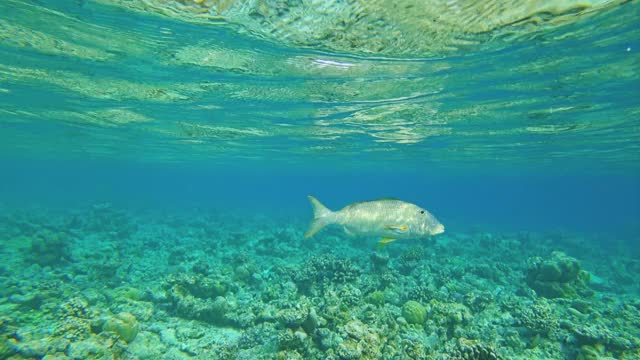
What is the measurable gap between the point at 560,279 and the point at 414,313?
22.0 ft

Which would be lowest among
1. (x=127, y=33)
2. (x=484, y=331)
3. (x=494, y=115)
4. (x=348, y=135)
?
(x=484, y=331)

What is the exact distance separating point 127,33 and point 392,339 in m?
11.2

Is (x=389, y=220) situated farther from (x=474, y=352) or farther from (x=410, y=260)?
(x=410, y=260)

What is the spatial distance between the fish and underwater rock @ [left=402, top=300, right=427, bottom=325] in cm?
196

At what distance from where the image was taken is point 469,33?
31.1 ft

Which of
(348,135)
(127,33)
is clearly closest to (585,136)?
(348,135)

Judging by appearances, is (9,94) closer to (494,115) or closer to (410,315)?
(410,315)

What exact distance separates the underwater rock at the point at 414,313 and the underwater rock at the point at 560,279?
5784 mm

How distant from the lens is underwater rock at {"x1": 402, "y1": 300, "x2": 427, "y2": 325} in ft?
25.3

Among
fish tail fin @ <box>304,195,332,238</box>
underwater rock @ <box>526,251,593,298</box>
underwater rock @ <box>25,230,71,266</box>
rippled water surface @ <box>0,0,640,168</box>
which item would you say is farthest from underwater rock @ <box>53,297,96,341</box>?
underwater rock @ <box>526,251,593,298</box>

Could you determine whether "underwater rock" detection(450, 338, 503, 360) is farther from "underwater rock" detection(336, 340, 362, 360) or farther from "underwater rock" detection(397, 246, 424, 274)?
"underwater rock" detection(397, 246, 424, 274)

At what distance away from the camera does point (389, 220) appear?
6906 mm

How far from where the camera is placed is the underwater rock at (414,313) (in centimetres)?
770

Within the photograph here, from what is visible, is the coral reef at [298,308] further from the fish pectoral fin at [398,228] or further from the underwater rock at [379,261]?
the fish pectoral fin at [398,228]
